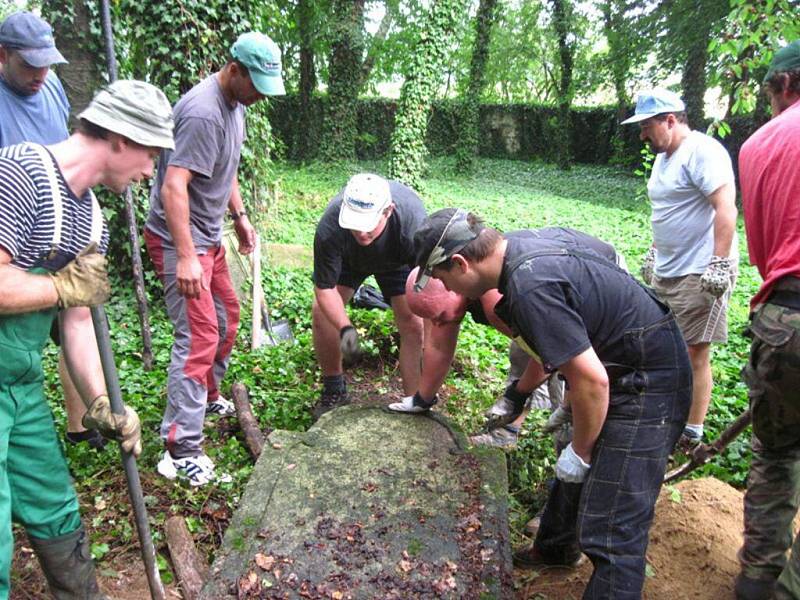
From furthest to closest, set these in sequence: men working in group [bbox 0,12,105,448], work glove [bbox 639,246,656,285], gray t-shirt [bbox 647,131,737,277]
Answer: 1. work glove [bbox 639,246,656,285]
2. gray t-shirt [bbox 647,131,737,277]
3. men working in group [bbox 0,12,105,448]

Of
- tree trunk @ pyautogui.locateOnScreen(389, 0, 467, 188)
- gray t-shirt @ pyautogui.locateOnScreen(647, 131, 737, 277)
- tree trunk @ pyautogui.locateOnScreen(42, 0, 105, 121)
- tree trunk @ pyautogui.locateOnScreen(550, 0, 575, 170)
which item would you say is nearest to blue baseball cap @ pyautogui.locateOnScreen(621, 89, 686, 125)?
gray t-shirt @ pyautogui.locateOnScreen(647, 131, 737, 277)

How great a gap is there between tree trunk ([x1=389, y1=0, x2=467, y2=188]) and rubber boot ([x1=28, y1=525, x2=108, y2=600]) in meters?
11.8

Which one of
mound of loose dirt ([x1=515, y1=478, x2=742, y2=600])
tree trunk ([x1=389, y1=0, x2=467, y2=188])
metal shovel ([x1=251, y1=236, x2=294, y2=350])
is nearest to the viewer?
mound of loose dirt ([x1=515, y1=478, x2=742, y2=600])

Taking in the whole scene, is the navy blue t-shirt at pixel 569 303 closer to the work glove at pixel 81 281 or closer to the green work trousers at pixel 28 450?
the work glove at pixel 81 281

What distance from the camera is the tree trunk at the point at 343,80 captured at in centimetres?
1636

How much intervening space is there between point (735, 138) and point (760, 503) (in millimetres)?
17837


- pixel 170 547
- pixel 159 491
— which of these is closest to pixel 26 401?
pixel 170 547

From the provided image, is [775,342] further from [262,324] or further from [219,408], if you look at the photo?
[262,324]

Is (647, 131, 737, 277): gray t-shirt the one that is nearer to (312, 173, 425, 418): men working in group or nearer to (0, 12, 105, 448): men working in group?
(312, 173, 425, 418): men working in group

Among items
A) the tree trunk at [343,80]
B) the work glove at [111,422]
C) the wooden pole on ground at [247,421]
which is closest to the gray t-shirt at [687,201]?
the wooden pole on ground at [247,421]

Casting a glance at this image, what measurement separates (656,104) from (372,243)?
196 cm

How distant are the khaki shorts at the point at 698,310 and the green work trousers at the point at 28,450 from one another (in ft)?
10.8

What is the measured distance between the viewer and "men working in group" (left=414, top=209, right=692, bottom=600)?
221 cm

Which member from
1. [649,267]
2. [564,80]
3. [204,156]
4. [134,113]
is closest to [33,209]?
[134,113]
